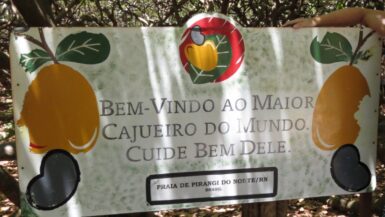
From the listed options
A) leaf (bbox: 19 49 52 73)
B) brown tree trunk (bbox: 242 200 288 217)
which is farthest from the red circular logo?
brown tree trunk (bbox: 242 200 288 217)

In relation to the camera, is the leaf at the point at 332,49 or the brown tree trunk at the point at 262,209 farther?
the brown tree trunk at the point at 262,209

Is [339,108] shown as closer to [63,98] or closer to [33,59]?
[63,98]

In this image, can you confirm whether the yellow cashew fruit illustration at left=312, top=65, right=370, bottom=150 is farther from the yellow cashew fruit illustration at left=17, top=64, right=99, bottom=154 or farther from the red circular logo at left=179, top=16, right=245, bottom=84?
the yellow cashew fruit illustration at left=17, top=64, right=99, bottom=154

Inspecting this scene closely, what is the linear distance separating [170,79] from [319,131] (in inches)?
28.7

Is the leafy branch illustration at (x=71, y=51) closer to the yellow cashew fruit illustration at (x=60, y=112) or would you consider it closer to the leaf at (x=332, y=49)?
the yellow cashew fruit illustration at (x=60, y=112)

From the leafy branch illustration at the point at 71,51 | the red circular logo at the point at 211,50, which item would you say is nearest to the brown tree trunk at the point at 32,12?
the leafy branch illustration at the point at 71,51

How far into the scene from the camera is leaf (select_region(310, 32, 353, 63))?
2012mm

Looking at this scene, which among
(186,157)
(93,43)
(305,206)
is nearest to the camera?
(93,43)

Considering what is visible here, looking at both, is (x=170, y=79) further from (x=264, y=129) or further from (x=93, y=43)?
(x=264, y=129)

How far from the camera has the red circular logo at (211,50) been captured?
1.89 meters

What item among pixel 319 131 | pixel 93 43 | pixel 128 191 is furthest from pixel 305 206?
pixel 93 43

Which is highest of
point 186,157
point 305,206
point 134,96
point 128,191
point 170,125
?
point 134,96

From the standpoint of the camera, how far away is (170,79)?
6.20ft

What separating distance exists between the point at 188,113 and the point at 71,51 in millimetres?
541
